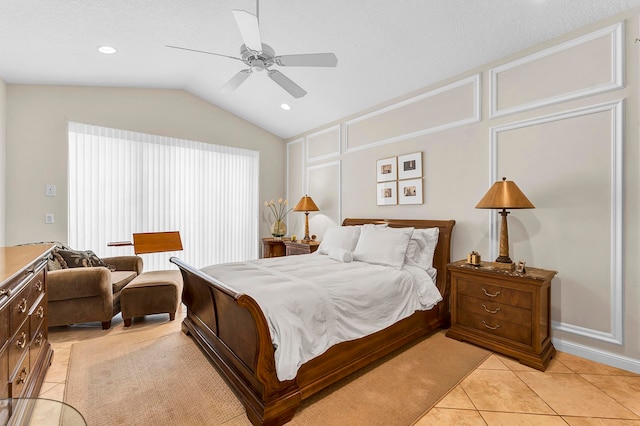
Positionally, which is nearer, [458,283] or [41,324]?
[41,324]

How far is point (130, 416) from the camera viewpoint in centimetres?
183

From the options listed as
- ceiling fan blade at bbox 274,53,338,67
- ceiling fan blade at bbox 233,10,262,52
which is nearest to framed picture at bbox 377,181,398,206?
ceiling fan blade at bbox 274,53,338,67

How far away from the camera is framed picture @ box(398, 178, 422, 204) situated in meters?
3.72

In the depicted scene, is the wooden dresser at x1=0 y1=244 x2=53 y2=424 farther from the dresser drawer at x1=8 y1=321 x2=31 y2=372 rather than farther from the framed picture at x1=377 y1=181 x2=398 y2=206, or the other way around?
the framed picture at x1=377 y1=181 x2=398 y2=206

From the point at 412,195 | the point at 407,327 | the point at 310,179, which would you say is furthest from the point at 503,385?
the point at 310,179

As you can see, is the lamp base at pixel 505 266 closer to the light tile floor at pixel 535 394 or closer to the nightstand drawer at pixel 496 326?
the nightstand drawer at pixel 496 326

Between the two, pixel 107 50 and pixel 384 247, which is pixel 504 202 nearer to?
pixel 384 247

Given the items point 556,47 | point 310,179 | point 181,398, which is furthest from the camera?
point 310,179

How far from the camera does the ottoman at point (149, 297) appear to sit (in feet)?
10.4

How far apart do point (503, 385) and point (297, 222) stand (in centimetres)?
414

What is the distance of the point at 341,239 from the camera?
12.1 ft

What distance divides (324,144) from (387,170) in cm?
148

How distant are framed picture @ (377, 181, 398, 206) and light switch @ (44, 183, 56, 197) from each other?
4.30m

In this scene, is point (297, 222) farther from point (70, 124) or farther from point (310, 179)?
point (70, 124)
